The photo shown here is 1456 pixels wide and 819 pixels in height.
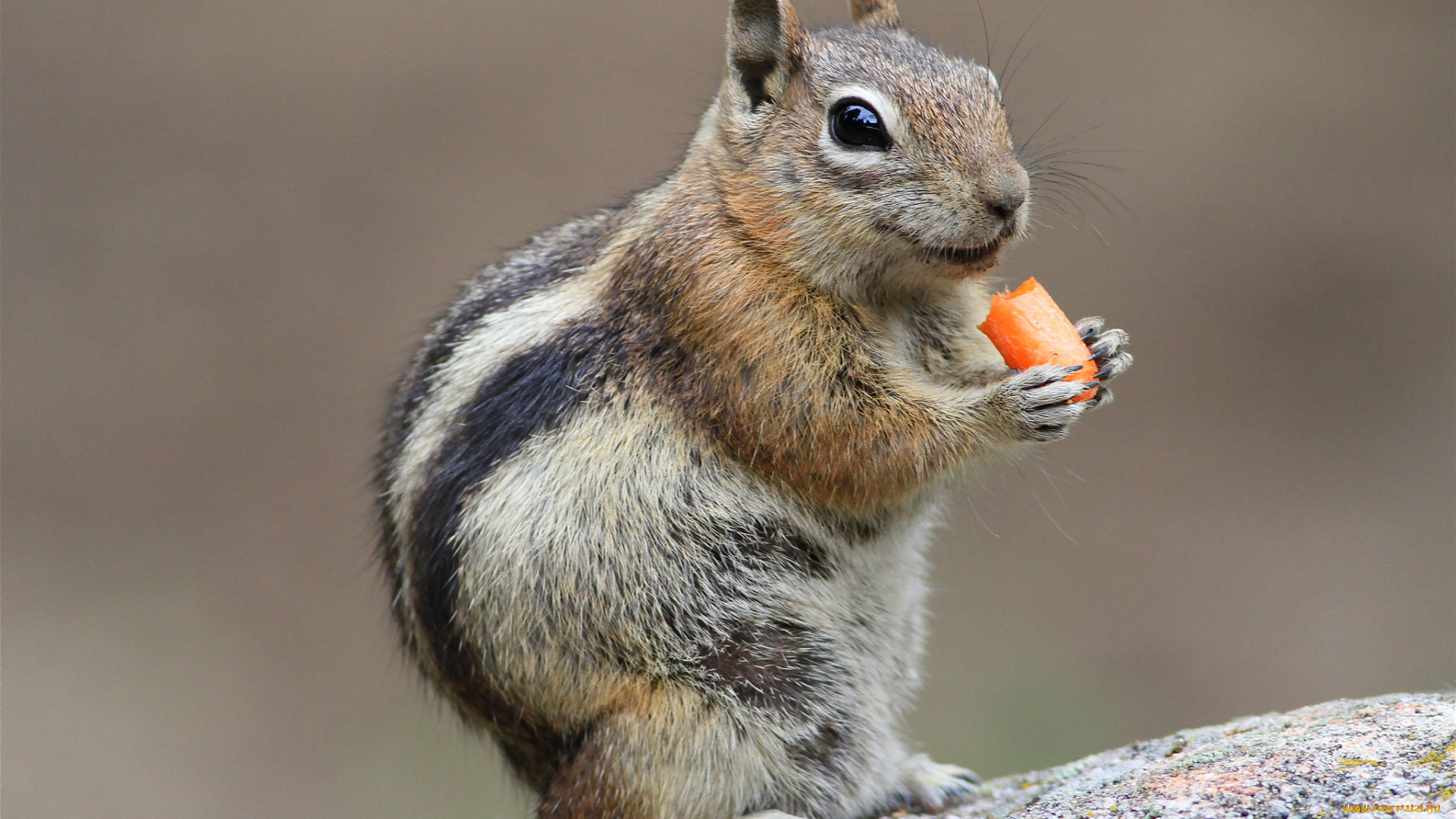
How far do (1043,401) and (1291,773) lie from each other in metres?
1.11

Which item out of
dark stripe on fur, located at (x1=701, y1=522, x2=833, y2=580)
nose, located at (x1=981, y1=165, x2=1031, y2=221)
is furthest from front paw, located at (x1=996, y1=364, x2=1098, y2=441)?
dark stripe on fur, located at (x1=701, y1=522, x2=833, y2=580)

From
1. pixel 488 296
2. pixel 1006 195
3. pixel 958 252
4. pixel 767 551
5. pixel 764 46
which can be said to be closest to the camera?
pixel 1006 195

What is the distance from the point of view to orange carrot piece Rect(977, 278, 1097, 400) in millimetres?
3408

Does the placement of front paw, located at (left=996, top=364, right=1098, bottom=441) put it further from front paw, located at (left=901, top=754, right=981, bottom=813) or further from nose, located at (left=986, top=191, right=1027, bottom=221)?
front paw, located at (left=901, top=754, right=981, bottom=813)

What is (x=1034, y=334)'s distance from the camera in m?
3.44

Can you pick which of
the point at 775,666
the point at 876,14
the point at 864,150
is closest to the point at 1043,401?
the point at 864,150

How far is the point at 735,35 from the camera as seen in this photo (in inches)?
147

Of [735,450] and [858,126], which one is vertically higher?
[858,126]

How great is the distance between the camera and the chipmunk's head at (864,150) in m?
3.32

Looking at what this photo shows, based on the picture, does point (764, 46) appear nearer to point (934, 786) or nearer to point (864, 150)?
point (864, 150)

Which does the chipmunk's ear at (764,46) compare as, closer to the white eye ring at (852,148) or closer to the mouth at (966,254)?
the white eye ring at (852,148)

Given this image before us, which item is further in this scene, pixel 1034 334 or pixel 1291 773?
pixel 1034 334

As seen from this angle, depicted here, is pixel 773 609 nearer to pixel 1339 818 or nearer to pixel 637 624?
pixel 637 624

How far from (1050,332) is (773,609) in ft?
3.67
